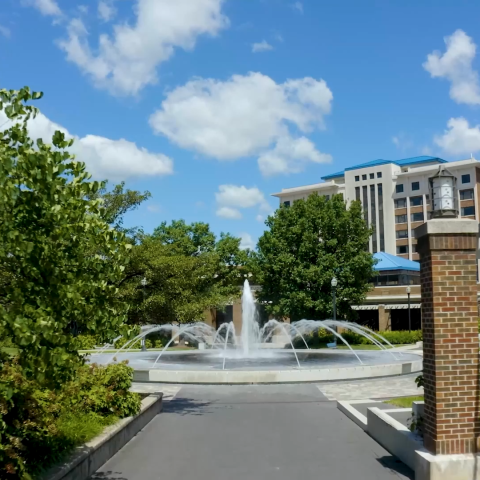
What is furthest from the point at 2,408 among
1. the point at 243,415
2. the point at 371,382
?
the point at 371,382

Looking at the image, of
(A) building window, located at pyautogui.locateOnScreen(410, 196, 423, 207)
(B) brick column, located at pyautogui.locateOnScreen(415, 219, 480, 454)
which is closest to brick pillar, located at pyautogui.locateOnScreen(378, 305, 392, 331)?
(A) building window, located at pyautogui.locateOnScreen(410, 196, 423, 207)

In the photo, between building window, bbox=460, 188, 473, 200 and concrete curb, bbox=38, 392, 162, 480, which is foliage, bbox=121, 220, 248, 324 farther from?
building window, bbox=460, 188, 473, 200

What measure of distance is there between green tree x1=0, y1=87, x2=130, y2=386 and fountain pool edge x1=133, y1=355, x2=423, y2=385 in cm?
1143

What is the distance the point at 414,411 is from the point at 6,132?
21.3 ft

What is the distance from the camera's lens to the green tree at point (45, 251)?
4.77m

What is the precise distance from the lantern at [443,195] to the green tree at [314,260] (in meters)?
30.8

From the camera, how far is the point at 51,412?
836 cm

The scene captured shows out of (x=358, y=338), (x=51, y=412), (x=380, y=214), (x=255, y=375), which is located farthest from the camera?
(x=380, y=214)

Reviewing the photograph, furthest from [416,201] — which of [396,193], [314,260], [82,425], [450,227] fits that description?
[82,425]

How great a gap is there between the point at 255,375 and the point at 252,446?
300 inches

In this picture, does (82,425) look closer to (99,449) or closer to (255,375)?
(99,449)

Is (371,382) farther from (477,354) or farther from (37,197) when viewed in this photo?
(37,197)

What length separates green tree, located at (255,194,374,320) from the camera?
38688mm

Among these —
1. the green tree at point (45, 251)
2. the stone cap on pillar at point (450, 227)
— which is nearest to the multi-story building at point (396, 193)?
the stone cap on pillar at point (450, 227)
